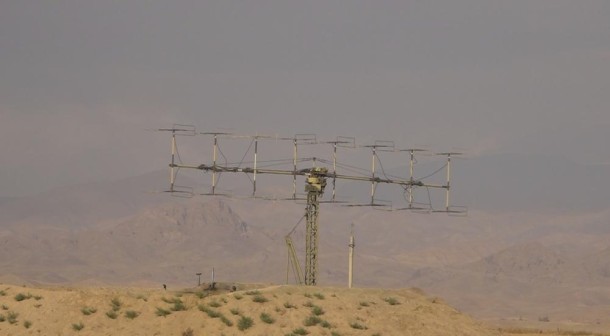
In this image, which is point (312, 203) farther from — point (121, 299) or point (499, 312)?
point (499, 312)

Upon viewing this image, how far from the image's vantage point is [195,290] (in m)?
45.7

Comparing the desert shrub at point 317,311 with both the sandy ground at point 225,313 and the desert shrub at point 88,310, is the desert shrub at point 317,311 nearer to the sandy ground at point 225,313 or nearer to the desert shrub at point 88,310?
the sandy ground at point 225,313

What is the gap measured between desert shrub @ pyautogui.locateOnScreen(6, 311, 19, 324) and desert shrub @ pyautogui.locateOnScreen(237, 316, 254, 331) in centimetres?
784

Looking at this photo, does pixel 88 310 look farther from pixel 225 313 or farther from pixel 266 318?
pixel 266 318

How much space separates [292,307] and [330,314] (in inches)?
51.2

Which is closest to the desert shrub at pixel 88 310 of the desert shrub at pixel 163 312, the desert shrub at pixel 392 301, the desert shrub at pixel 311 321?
the desert shrub at pixel 163 312

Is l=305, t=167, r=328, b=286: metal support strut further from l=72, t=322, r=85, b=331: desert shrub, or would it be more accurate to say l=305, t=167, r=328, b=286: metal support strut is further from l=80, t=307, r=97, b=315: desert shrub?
l=72, t=322, r=85, b=331: desert shrub

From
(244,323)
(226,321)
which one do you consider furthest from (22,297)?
(244,323)

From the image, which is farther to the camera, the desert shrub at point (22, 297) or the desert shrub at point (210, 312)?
the desert shrub at point (22, 297)

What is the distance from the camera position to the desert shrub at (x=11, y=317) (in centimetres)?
3959

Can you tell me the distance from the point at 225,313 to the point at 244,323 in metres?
1.04

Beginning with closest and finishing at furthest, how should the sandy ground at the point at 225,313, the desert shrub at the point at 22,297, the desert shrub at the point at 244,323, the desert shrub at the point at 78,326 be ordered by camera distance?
the desert shrub at the point at 244,323 → the sandy ground at the point at 225,313 → the desert shrub at the point at 78,326 → the desert shrub at the point at 22,297

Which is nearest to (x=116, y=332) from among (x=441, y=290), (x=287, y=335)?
(x=287, y=335)

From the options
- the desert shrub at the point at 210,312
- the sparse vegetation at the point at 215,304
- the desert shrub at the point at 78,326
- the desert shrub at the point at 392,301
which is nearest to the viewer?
the desert shrub at the point at 210,312
